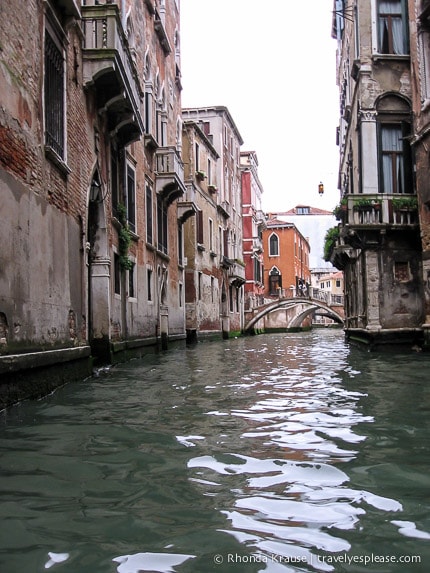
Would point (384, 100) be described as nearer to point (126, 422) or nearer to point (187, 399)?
point (187, 399)

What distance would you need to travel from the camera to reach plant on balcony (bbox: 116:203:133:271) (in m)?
12.2

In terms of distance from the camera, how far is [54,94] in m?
7.71

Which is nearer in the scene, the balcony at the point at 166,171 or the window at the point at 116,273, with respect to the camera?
the window at the point at 116,273

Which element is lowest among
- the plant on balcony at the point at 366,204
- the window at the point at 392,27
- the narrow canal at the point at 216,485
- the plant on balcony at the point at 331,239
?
the narrow canal at the point at 216,485

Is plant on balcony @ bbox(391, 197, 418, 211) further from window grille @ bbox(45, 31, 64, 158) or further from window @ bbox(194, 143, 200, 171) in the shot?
window @ bbox(194, 143, 200, 171)

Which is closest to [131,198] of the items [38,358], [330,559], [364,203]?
[364,203]

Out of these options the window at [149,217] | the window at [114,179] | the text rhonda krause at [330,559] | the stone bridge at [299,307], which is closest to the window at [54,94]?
the window at [114,179]

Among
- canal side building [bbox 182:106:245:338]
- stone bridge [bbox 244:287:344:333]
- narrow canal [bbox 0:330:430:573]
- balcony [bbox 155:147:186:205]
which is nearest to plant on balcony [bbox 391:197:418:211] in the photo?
balcony [bbox 155:147:186:205]

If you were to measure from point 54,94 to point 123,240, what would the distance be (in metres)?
4.83

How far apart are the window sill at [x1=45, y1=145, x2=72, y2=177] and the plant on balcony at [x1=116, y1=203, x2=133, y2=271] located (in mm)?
4173

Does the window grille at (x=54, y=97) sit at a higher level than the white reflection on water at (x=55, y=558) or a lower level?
higher

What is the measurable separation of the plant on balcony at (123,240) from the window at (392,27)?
290 inches

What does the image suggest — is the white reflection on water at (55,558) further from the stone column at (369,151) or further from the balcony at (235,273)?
the balcony at (235,273)

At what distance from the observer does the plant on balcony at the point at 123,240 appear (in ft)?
40.0
